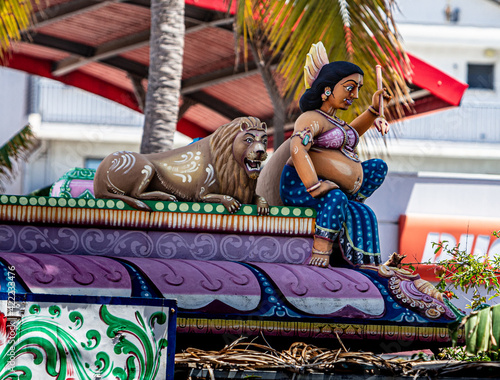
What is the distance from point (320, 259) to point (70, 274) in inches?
58.0

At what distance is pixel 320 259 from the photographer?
16.8 ft

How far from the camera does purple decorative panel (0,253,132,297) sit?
14.8ft

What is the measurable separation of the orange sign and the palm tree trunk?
328 cm

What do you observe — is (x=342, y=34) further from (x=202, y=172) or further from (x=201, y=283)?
(x=201, y=283)

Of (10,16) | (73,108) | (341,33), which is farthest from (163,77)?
(73,108)

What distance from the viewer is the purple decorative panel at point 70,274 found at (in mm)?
4508

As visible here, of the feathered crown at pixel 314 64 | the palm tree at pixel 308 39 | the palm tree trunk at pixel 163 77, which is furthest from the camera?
the palm tree trunk at pixel 163 77

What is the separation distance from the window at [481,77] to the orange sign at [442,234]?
617 inches

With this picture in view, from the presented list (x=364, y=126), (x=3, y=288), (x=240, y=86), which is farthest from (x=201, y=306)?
(x=240, y=86)

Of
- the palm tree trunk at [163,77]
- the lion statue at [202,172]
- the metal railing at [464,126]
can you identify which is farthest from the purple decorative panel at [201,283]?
the metal railing at [464,126]

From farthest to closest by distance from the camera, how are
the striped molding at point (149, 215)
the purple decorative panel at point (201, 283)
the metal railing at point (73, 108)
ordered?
the metal railing at point (73, 108)
the striped molding at point (149, 215)
the purple decorative panel at point (201, 283)

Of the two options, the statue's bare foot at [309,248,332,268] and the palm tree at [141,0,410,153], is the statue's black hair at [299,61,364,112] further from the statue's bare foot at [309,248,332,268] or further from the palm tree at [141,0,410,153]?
the palm tree at [141,0,410,153]

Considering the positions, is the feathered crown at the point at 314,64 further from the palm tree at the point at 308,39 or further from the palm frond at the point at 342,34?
the palm frond at the point at 342,34

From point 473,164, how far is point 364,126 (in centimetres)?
1940
